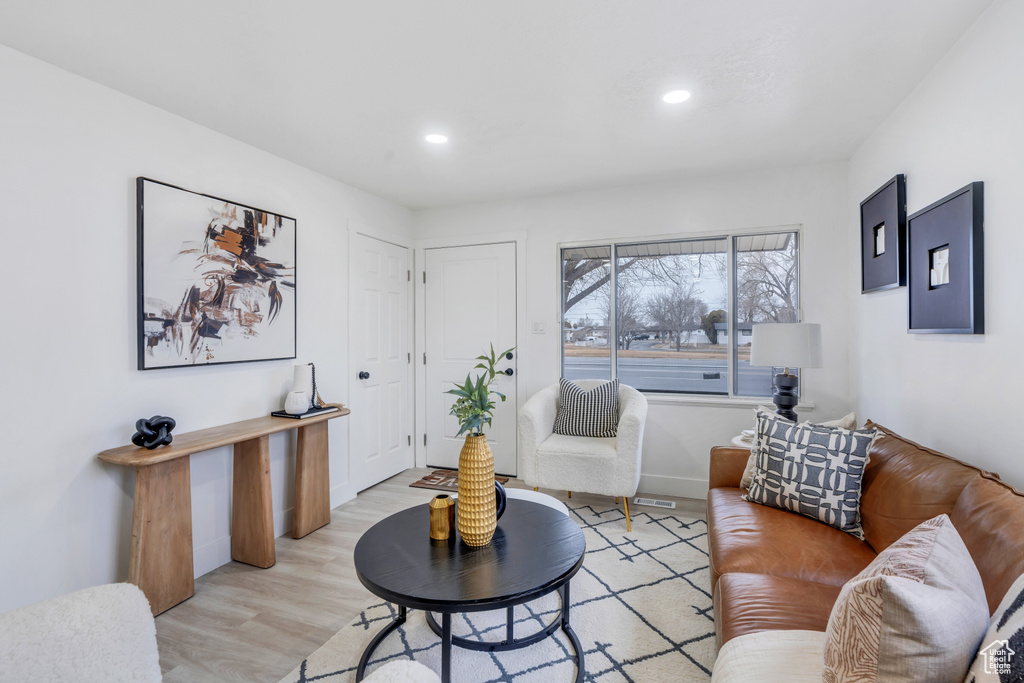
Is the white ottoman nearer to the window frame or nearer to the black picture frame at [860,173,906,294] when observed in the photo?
the window frame

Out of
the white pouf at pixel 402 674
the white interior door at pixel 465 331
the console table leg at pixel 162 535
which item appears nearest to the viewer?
the white pouf at pixel 402 674

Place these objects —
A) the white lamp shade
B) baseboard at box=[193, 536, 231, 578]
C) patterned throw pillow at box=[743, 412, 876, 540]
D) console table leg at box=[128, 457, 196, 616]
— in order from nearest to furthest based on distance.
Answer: patterned throw pillow at box=[743, 412, 876, 540]
console table leg at box=[128, 457, 196, 616]
baseboard at box=[193, 536, 231, 578]
the white lamp shade

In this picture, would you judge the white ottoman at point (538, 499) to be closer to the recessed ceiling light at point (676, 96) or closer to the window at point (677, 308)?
the window at point (677, 308)

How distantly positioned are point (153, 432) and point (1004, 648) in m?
2.71

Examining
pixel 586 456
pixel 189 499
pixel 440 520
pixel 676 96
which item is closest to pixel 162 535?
pixel 189 499

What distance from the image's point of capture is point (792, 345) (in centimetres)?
279

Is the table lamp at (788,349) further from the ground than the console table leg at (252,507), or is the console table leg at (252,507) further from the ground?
the table lamp at (788,349)

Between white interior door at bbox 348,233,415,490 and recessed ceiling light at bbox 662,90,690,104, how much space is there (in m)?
2.38

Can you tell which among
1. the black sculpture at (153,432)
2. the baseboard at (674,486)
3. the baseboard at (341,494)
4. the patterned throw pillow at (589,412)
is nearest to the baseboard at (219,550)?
the baseboard at (341,494)

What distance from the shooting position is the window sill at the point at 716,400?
3.41 metres

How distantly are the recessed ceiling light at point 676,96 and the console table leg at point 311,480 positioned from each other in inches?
106

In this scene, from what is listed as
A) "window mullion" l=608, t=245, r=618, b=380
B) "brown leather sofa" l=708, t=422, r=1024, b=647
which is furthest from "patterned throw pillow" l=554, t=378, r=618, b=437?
"brown leather sofa" l=708, t=422, r=1024, b=647

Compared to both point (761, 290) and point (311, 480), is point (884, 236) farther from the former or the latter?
point (311, 480)

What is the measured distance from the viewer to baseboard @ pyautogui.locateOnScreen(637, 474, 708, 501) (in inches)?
139
